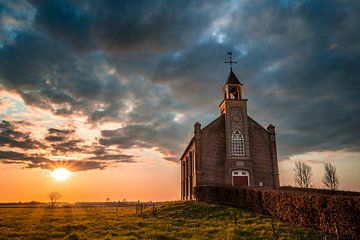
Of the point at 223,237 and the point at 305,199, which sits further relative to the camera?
the point at 305,199

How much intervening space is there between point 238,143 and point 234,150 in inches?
45.0

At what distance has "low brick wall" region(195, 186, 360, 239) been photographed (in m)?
15.2

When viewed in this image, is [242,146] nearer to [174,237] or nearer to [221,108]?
[221,108]

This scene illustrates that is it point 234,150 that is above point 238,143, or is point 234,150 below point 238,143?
below

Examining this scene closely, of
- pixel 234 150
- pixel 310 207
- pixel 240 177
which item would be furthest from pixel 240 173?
pixel 310 207

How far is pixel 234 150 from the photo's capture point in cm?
3928

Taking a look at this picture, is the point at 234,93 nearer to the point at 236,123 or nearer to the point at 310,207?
the point at 236,123

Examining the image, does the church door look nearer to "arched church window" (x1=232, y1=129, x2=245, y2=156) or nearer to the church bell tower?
the church bell tower

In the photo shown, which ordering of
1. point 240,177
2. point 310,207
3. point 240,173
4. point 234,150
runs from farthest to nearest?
point 234,150
point 240,173
point 240,177
point 310,207

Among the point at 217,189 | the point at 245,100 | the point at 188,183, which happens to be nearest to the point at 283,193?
the point at 217,189

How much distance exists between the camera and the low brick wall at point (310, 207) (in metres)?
15.2

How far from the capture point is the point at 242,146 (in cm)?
3956

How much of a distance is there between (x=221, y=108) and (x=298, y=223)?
2558 centimetres

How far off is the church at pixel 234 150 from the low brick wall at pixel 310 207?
368 inches
